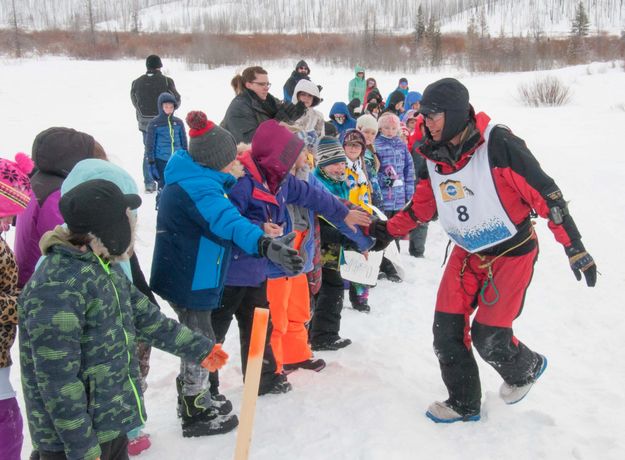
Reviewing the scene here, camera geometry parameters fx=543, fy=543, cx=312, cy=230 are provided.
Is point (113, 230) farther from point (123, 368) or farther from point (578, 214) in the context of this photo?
point (578, 214)

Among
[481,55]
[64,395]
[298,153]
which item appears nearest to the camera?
[64,395]

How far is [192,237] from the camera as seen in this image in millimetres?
2771

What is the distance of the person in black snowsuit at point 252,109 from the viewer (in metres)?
5.20

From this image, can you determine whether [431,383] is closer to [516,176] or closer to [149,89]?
[516,176]

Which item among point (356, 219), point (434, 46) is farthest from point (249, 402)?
point (434, 46)

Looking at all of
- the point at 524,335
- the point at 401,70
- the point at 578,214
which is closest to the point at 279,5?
the point at 401,70

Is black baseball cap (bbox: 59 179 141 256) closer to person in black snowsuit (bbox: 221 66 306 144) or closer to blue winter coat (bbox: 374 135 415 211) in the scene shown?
person in black snowsuit (bbox: 221 66 306 144)

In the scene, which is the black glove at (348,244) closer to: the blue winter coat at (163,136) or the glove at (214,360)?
the glove at (214,360)

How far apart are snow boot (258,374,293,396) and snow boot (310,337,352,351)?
2.52 ft

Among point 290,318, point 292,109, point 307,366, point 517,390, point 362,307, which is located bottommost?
point 362,307

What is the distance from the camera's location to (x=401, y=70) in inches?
Result: 1179

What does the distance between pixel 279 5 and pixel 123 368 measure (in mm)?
58510

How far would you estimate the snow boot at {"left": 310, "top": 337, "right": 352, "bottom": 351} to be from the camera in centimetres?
420

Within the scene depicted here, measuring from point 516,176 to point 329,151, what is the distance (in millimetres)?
1816
